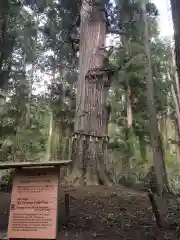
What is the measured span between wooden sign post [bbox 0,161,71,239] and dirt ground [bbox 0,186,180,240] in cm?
81

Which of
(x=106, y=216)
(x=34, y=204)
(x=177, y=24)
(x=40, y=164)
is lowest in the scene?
(x=106, y=216)

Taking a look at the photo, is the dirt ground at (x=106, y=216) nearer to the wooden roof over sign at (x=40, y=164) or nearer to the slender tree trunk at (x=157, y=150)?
the slender tree trunk at (x=157, y=150)

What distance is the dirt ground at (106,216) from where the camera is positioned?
445 centimetres

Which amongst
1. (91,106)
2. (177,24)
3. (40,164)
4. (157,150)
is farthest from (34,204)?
(157,150)

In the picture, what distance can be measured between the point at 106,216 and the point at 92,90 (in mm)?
3227

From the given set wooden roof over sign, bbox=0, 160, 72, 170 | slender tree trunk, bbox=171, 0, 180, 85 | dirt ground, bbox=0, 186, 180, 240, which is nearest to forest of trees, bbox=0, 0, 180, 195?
slender tree trunk, bbox=171, 0, 180, 85

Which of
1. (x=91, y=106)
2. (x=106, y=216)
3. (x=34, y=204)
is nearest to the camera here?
(x=34, y=204)

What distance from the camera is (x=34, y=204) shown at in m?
3.79

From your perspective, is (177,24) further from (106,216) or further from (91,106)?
(91,106)

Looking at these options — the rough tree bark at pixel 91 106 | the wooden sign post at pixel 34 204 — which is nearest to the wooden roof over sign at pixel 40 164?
the wooden sign post at pixel 34 204

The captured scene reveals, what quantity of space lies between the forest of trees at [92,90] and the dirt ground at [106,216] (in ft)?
2.21

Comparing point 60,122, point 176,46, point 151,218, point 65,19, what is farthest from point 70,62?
point 176,46

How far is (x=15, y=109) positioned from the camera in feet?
45.9

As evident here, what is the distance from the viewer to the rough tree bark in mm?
6645
